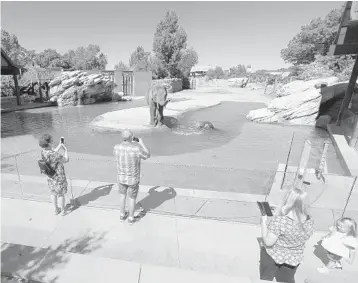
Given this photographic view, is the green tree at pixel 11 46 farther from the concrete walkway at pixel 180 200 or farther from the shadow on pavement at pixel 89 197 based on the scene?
the shadow on pavement at pixel 89 197

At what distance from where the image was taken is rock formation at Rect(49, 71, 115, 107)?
2264cm

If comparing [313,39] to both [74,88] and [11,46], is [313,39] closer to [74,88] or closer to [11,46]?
[74,88]

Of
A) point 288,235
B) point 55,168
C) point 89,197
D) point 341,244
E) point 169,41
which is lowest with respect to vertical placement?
point 89,197

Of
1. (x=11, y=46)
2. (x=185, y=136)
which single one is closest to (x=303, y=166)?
(x=185, y=136)

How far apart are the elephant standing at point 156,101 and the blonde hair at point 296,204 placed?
11.1 meters

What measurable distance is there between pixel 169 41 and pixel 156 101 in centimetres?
3114

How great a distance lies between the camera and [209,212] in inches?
179

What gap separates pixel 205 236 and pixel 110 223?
5.05ft

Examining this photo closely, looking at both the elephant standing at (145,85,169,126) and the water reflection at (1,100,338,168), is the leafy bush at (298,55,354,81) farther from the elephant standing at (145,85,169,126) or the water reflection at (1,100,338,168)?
the elephant standing at (145,85,169,126)

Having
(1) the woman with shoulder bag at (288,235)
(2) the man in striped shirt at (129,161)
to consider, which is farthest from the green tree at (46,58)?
(1) the woman with shoulder bag at (288,235)

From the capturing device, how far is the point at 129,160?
3863 mm

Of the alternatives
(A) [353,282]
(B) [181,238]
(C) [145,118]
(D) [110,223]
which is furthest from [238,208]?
(C) [145,118]

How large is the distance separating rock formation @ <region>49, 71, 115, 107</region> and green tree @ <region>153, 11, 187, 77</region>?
1913 cm

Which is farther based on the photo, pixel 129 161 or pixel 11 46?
pixel 11 46
